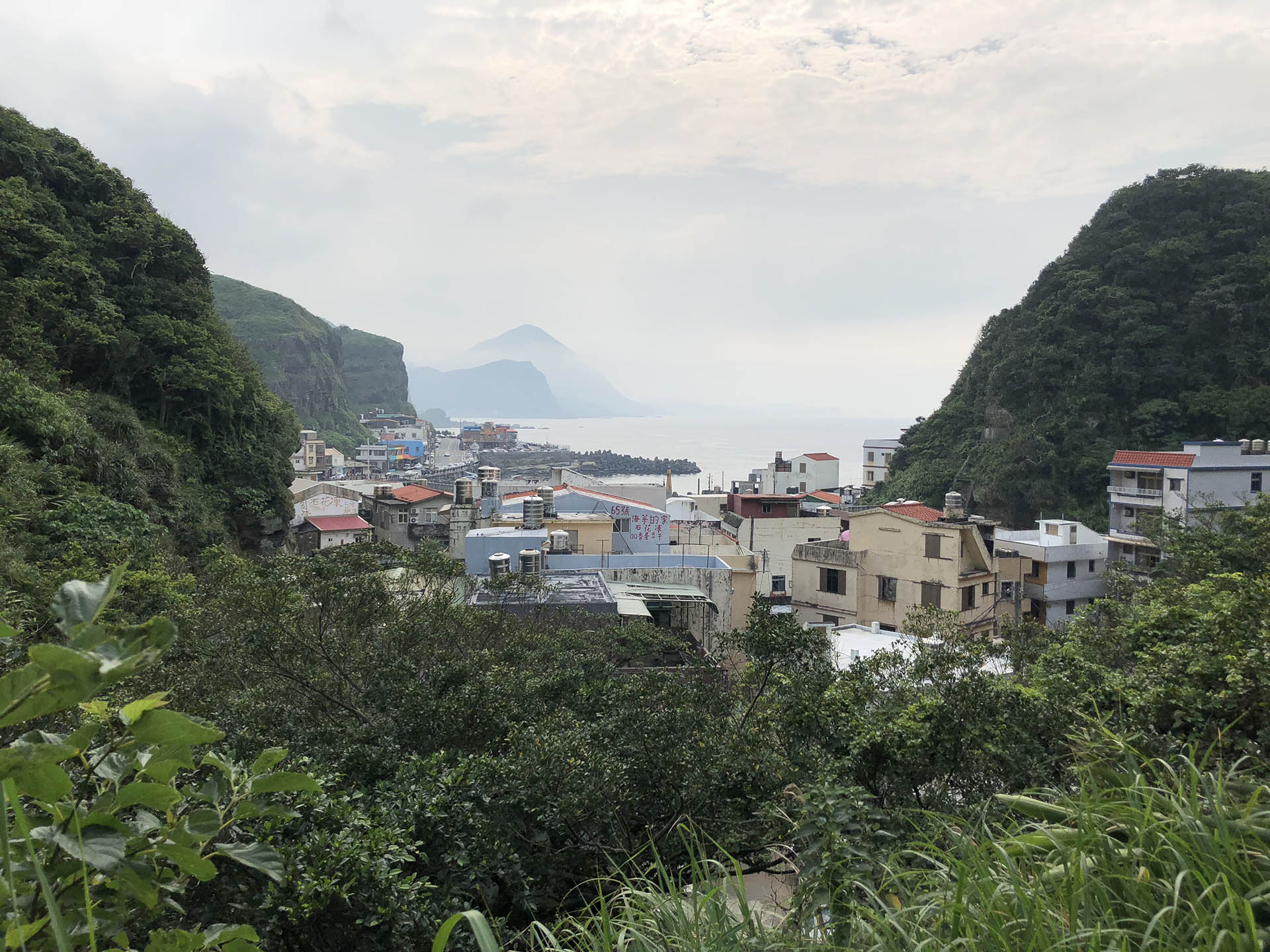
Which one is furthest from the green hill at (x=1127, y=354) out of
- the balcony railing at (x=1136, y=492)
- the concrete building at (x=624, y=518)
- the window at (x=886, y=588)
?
the concrete building at (x=624, y=518)

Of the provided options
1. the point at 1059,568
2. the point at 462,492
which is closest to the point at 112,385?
the point at 462,492

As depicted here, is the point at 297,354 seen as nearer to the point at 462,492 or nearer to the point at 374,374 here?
the point at 374,374

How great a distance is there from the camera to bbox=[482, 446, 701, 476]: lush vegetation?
91.2m

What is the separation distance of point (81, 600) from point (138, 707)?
0.62 ft

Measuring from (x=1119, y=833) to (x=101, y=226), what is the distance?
2384 centimetres

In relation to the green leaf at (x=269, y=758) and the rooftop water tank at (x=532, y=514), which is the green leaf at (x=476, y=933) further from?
the rooftop water tank at (x=532, y=514)

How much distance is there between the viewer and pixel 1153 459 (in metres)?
26.7

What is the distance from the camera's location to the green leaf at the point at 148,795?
49.1 inches

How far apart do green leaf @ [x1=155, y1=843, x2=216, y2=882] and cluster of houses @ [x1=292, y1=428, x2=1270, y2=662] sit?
29.9 ft

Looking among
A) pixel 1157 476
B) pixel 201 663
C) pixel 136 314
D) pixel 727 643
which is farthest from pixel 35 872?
pixel 1157 476

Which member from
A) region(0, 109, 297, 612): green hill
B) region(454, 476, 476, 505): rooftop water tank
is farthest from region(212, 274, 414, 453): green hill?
region(0, 109, 297, 612): green hill

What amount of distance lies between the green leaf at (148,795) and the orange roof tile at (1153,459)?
100ft

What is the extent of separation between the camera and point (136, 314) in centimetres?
1950

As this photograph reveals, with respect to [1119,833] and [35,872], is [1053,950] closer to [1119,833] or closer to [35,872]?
[1119,833]
